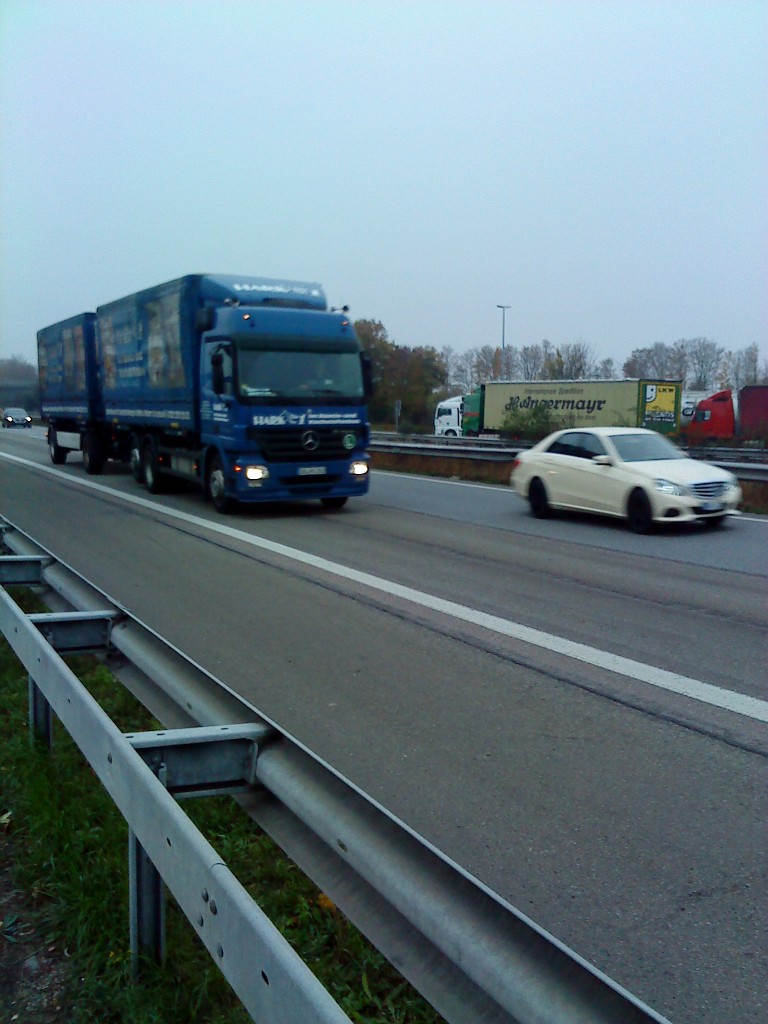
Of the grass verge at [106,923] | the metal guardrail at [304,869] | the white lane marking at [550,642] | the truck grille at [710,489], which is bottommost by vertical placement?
the white lane marking at [550,642]

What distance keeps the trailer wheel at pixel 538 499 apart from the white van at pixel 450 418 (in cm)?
3702

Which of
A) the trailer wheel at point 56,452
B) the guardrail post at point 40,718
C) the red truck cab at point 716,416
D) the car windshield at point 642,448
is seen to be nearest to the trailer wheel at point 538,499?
the car windshield at point 642,448

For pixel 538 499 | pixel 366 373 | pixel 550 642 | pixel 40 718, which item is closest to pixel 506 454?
pixel 538 499

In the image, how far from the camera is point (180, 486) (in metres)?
20.7

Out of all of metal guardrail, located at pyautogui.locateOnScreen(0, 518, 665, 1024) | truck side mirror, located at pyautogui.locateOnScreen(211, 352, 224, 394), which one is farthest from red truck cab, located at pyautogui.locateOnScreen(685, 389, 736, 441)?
metal guardrail, located at pyautogui.locateOnScreen(0, 518, 665, 1024)

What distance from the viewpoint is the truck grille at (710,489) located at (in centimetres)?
1398

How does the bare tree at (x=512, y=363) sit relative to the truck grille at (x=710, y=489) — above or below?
above

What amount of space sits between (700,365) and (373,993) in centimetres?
10631

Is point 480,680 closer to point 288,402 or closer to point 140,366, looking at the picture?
point 288,402

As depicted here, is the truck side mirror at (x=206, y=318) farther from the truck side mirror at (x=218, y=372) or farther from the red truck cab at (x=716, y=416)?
the red truck cab at (x=716, y=416)

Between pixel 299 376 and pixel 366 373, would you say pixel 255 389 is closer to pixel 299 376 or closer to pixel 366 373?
pixel 299 376

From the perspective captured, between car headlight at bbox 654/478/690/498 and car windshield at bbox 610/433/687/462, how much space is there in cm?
85

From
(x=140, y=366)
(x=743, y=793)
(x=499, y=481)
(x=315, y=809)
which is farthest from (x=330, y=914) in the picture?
(x=499, y=481)

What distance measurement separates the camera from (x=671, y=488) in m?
13.9
